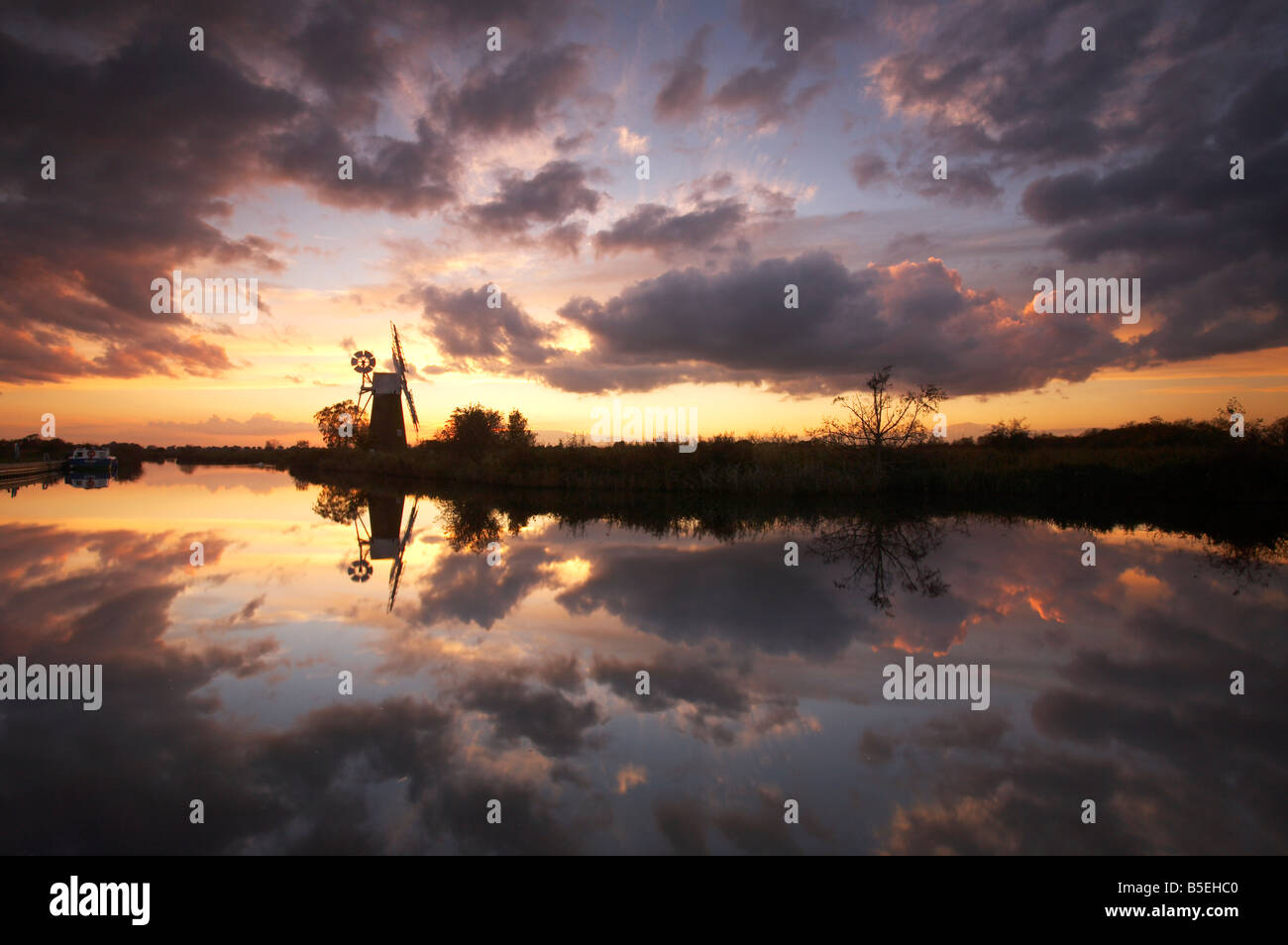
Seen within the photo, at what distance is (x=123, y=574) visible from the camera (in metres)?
10.9

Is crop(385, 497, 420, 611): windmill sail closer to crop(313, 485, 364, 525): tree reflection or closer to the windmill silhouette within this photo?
crop(313, 485, 364, 525): tree reflection

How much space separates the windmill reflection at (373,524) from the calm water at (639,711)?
0.45 metres

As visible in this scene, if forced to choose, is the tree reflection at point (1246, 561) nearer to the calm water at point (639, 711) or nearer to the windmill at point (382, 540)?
the calm water at point (639, 711)

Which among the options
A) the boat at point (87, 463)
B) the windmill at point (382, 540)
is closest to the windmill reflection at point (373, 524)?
the windmill at point (382, 540)

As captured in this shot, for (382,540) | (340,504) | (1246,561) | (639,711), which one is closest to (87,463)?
(340,504)

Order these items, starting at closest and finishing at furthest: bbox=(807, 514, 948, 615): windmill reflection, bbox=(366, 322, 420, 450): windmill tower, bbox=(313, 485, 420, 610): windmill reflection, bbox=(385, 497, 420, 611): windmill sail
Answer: bbox=(385, 497, 420, 611): windmill sail, bbox=(807, 514, 948, 615): windmill reflection, bbox=(313, 485, 420, 610): windmill reflection, bbox=(366, 322, 420, 450): windmill tower

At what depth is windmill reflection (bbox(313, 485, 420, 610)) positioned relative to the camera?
11.8 m

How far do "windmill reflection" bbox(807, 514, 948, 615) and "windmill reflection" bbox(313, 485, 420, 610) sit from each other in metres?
7.99

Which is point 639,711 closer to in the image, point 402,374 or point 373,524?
point 373,524

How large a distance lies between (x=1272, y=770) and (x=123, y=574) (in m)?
15.0

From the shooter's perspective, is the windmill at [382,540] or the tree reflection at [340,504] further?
the tree reflection at [340,504]

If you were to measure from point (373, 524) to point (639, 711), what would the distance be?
15855 millimetres

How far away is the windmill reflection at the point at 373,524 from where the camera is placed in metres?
11.8

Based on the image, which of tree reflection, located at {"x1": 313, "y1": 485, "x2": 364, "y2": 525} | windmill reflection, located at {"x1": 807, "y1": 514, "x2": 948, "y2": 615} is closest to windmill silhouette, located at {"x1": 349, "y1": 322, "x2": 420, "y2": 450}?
tree reflection, located at {"x1": 313, "y1": 485, "x2": 364, "y2": 525}
